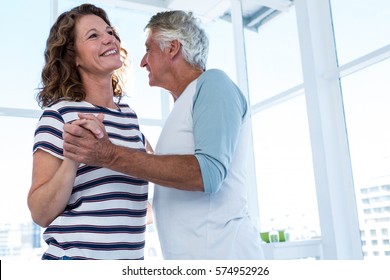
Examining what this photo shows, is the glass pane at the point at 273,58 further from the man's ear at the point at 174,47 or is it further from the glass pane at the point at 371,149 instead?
the man's ear at the point at 174,47

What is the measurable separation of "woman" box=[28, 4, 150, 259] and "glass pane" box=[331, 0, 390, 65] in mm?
2365

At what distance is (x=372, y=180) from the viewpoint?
3.17 meters

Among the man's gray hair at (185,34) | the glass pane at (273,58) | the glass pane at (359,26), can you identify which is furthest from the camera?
the glass pane at (273,58)

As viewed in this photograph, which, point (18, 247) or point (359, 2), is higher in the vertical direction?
point (359, 2)

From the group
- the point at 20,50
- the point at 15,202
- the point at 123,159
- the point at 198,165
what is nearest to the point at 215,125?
the point at 198,165

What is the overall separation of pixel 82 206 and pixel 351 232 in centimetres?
266

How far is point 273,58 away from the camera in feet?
14.0

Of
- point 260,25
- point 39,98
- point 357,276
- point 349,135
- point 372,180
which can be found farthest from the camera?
point 260,25

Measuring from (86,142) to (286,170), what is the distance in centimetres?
309

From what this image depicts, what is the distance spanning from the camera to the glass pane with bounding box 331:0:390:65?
3.18 meters

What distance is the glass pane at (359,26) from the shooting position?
3178 millimetres

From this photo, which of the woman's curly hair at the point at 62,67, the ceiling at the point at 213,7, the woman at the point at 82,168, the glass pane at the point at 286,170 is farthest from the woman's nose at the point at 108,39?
the ceiling at the point at 213,7

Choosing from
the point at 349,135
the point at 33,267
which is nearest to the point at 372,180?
the point at 349,135

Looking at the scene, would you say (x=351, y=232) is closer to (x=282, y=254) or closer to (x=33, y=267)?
(x=282, y=254)
